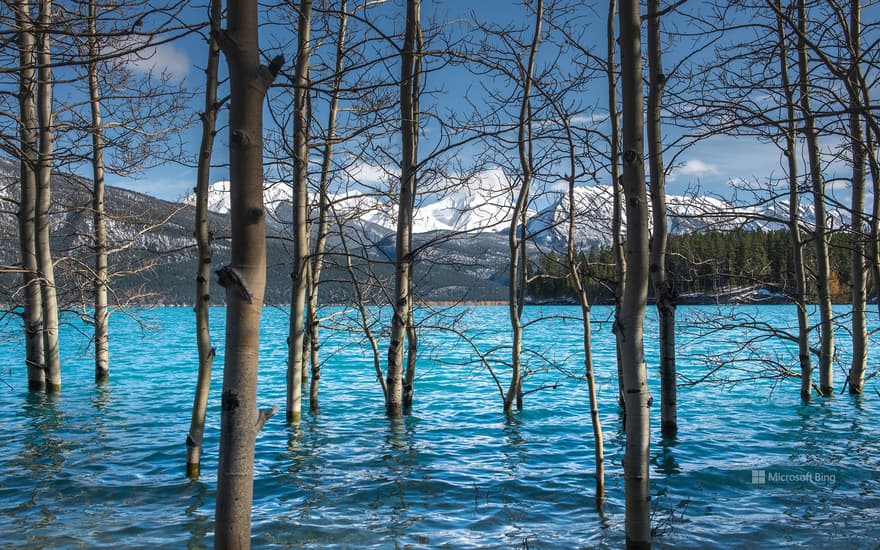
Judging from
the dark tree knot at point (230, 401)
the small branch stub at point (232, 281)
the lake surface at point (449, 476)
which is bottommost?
the lake surface at point (449, 476)

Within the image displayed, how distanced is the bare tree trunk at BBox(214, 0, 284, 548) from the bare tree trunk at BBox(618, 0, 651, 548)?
234 cm

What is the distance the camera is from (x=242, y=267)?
10.3 ft

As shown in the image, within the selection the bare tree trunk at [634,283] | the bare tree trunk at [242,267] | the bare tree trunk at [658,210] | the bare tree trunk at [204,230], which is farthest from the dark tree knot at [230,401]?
the bare tree trunk at [658,210]

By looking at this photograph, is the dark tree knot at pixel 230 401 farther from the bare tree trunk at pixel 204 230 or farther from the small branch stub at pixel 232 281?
the bare tree trunk at pixel 204 230

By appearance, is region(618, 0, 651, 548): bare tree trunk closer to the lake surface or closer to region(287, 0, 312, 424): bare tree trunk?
the lake surface

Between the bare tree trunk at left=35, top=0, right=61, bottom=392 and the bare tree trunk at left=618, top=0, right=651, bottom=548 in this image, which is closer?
the bare tree trunk at left=618, top=0, right=651, bottom=548

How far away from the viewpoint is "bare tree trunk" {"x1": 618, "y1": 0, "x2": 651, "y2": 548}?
4.28m

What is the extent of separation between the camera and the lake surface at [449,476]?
6.36m

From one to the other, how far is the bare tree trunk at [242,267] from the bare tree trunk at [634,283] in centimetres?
234

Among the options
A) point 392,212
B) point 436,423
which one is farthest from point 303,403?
point 392,212

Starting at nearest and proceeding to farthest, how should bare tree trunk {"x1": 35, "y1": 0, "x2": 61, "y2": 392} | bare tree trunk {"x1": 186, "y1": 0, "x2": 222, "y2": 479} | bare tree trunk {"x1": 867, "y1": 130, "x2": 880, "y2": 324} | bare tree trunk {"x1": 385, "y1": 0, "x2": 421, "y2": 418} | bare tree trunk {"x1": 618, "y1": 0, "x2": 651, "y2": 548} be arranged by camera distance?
bare tree trunk {"x1": 618, "y1": 0, "x2": 651, "y2": 548}
bare tree trunk {"x1": 867, "y1": 130, "x2": 880, "y2": 324}
bare tree trunk {"x1": 186, "y1": 0, "x2": 222, "y2": 479}
bare tree trunk {"x1": 385, "y1": 0, "x2": 421, "y2": 418}
bare tree trunk {"x1": 35, "y1": 0, "x2": 61, "y2": 392}

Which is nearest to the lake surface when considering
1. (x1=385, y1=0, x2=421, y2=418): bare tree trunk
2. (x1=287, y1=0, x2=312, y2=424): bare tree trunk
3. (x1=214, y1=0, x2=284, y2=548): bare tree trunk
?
(x1=385, y1=0, x2=421, y2=418): bare tree trunk

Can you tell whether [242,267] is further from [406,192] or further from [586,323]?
[406,192]

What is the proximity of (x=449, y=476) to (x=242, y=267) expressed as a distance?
20.5ft
